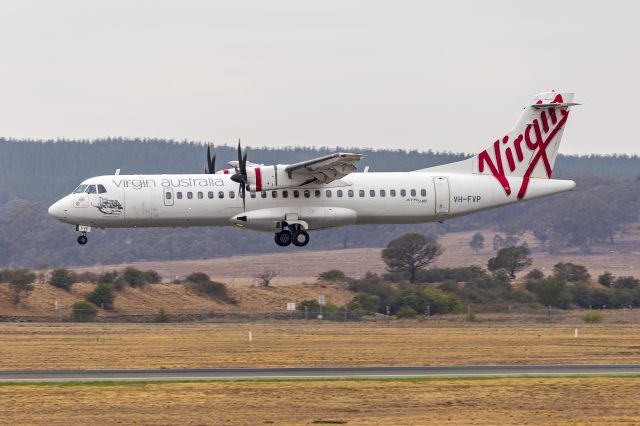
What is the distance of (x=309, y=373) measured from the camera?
3747cm

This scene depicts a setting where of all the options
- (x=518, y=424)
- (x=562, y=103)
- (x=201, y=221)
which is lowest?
(x=518, y=424)

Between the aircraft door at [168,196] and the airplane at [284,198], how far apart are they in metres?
0.05

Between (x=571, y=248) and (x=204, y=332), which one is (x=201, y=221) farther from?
(x=571, y=248)

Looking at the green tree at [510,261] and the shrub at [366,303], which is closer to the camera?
the shrub at [366,303]

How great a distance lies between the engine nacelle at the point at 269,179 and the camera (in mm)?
53562

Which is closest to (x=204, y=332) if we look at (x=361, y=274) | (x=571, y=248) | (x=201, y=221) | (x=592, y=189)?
(x=201, y=221)

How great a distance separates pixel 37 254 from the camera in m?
Result: 171

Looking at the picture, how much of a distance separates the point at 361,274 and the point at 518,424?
105 m

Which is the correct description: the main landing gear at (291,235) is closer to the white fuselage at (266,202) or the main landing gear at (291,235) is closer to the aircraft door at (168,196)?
the white fuselage at (266,202)

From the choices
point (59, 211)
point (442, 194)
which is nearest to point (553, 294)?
point (442, 194)

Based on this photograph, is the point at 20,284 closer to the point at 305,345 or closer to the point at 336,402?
the point at 305,345

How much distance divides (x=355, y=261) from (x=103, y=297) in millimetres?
83093

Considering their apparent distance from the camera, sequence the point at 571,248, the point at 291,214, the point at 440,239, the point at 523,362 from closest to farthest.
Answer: the point at 523,362 < the point at 291,214 < the point at 571,248 < the point at 440,239

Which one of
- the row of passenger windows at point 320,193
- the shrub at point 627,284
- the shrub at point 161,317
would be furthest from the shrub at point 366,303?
the shrub at point 627,284
